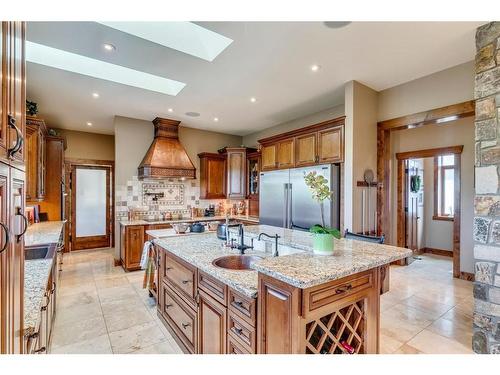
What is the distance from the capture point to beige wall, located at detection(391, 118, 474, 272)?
391cm

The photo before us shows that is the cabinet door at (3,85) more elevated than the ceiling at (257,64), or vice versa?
the ceiling at (257,64)

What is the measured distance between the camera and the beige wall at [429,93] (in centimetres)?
297

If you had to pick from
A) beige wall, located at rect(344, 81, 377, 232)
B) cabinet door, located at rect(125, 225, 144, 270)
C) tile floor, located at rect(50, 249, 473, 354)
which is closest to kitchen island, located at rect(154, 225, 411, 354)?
tile floor, located at rect(50, 249, 473, 354)

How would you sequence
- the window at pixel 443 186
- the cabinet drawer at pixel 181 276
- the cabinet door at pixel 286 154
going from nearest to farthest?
the cabinet drawer at pixel 181 276 → the cabinet door at pixel 286 154 → the window at pixel 443 186

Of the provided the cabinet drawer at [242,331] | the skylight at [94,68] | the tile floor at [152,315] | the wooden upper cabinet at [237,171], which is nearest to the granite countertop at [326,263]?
the cabinet drawer at [242,331]

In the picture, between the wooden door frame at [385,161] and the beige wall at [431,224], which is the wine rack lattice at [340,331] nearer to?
the wooden door frame at [385,161]

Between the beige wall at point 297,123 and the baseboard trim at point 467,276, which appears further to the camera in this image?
the beige wall at point 297,123

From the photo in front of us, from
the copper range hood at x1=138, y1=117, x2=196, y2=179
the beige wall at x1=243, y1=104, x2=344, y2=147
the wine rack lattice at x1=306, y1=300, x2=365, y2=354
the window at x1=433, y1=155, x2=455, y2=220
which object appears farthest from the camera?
the window at x1=433, y1=155, x2=455, y2=220

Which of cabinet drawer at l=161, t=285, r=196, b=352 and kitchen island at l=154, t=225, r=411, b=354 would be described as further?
cabinet drawer at l=161, t=285, r=196, b=352

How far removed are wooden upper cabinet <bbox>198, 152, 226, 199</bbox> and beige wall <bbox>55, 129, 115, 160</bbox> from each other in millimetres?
2443

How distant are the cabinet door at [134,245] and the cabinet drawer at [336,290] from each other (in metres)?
4.12

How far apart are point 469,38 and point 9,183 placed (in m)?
3.65

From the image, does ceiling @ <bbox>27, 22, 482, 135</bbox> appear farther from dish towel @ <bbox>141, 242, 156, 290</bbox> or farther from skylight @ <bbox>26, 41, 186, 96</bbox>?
dish towel @ <bbox>141, 242, 156, 290</bbox>

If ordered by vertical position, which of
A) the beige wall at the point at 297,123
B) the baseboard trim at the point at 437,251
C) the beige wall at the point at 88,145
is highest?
the beige wall at the point at 297,123
